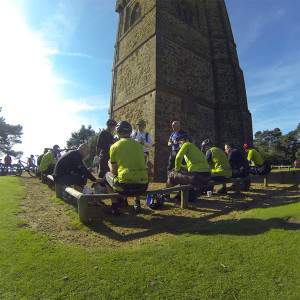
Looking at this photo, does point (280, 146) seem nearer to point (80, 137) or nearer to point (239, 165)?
point (239, 165)

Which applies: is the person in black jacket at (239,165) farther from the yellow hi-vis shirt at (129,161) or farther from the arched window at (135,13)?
the arched window at (135,13)

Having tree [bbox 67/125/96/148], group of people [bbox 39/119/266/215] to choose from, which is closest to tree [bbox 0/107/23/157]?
tree [bbox 67/125/96/148]

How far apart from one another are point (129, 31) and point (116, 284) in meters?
13.8

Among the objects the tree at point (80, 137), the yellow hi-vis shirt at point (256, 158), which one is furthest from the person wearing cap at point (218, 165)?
the tree at point (80, 137)

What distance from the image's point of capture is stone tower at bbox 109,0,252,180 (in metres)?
9.71

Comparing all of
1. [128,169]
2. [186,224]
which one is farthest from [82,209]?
[186,224]

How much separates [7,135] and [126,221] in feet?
127

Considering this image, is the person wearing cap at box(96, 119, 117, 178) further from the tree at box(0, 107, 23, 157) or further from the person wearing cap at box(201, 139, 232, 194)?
the tree at box(0, 107, 23, 157)

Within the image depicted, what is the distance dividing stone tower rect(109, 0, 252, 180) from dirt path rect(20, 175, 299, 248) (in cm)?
473

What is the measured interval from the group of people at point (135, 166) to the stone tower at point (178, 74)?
11.8 feet

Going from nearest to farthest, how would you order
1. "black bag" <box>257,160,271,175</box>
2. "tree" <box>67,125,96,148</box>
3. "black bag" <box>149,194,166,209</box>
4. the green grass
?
the green grass
"black bag" <box>149,194,166,209</box>
"black bag" <box>257,160,271,175</box>
"tree" <box>67,125,96,148</box>

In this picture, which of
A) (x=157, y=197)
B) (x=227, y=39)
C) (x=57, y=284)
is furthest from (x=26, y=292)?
(x=227, y=39)

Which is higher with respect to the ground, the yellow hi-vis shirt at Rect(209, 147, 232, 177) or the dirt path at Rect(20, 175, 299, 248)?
the yellow hi-vis shirt at Rect(209, 147, 232, 177)

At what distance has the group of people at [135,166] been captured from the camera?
3.37 metres
